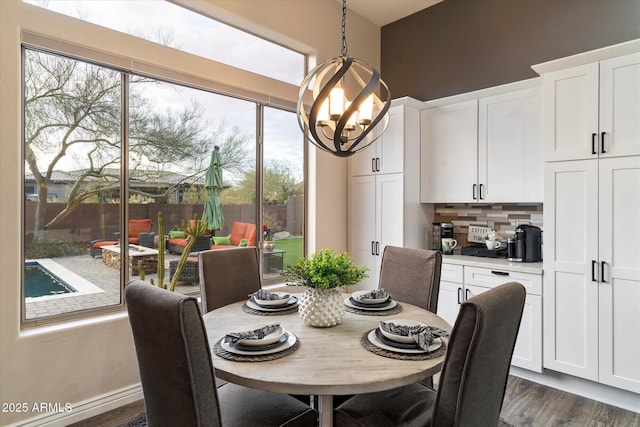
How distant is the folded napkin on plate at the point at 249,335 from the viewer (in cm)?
146

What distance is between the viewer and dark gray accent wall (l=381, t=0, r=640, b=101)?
3041mm

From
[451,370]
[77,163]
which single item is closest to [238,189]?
[77,163]

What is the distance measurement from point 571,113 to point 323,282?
2.38 meters

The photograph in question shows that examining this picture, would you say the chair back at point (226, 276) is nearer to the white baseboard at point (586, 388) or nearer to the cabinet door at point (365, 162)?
the cabinet door at point (365, 162)

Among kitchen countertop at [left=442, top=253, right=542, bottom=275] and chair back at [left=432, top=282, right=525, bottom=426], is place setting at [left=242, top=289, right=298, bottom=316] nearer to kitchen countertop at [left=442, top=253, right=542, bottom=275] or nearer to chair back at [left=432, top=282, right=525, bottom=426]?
chair back at [left=432, top=282, right=525, bottom=426]

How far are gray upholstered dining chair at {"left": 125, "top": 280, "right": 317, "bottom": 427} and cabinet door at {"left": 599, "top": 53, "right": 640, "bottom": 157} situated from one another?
2.87 meters

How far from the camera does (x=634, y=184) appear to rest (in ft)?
7.99

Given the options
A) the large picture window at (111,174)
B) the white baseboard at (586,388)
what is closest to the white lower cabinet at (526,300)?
the white baseboard at (586,388)

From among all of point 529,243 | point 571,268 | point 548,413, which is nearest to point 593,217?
point 571,268

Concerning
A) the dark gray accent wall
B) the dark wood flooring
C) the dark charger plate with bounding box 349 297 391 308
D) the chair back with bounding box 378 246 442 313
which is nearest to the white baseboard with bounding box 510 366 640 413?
the dark wood flooring

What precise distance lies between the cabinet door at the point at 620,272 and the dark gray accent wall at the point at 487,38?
1286 millimetres

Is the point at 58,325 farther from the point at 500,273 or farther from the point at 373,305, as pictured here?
the point at 500,273

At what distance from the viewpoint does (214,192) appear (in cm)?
317

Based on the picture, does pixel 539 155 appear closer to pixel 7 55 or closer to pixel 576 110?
pixel 576 110
